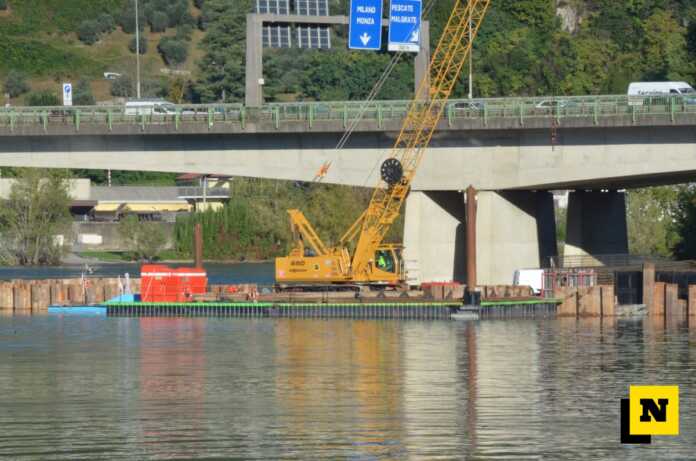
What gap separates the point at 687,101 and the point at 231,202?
85454mm

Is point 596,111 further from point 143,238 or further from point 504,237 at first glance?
point 143,238

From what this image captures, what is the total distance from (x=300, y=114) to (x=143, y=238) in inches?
2988

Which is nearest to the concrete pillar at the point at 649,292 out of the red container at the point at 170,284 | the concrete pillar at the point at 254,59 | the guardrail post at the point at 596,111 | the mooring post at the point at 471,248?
the guardrail post at the point at 596,111

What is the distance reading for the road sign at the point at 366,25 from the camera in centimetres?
9631

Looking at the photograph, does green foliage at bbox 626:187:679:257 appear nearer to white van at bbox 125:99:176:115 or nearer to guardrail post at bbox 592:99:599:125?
guardrail post at bbox 592:99:599:125

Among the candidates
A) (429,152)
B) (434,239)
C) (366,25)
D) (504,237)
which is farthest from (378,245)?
(366,25)

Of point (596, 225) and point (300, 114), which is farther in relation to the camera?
point (596, 225)

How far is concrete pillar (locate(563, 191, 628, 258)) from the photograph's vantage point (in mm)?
102188

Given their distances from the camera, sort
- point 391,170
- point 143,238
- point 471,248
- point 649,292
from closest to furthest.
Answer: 1. point 471,248
2. point 649,292
3. point 391,170
4. point 143,238

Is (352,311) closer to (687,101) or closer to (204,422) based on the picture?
(687,101)

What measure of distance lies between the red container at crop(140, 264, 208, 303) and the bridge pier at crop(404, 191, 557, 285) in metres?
12.0

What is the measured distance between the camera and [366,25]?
96812mm

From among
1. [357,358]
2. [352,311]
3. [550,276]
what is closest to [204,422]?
[357,358]

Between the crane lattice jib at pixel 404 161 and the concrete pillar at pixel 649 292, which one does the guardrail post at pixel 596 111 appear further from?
the concrete pillar at pixel 649 292
